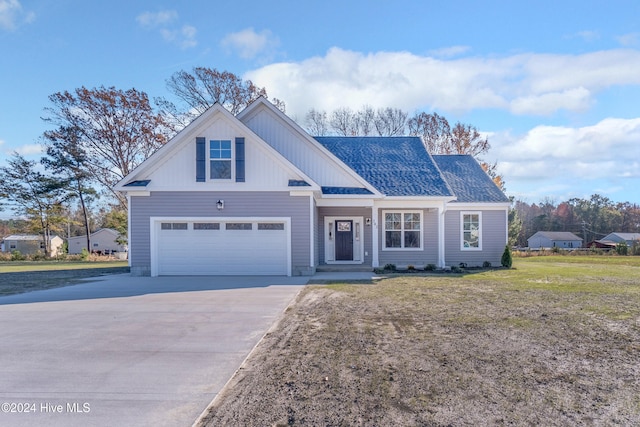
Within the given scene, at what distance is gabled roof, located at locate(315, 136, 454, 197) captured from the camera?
1653 centimetres

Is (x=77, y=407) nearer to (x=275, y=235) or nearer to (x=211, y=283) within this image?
(x=211, y=283)

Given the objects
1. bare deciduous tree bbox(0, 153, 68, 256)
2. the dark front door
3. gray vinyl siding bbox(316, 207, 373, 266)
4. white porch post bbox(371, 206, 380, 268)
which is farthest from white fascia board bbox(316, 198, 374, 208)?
bare deciduous tree bbox(0, 153, 68, 256)

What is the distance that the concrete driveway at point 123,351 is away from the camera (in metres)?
3.54

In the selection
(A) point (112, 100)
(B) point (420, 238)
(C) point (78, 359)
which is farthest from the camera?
(A) point (112, 100)

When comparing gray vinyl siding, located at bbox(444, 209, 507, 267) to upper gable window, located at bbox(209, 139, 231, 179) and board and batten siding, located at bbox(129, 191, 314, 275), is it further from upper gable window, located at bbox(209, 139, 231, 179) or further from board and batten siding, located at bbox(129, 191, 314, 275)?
upper gable window, located at bbox(209, 139, 231, 179)

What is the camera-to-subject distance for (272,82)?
3031 centimetres

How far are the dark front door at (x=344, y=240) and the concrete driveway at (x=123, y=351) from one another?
6.88 meters

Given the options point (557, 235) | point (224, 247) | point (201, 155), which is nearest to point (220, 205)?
point (224, 247)

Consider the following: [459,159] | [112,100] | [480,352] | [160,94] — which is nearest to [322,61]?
[459,159]

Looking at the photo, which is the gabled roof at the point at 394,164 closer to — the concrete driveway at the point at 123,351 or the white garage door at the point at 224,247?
the white garage door at the point at 224,247

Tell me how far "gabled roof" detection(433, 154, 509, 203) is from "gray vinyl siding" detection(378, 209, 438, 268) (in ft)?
6.47

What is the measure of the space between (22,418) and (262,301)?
18.7 feet

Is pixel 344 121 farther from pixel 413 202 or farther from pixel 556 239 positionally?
pixel 556 239

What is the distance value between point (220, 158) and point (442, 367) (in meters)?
11.0
